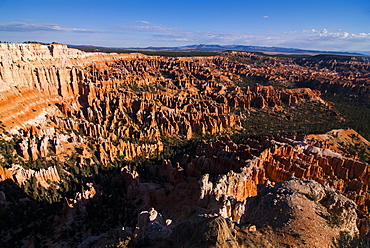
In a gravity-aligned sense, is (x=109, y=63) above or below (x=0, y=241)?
above

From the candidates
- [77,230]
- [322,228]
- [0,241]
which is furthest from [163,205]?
[322,228]

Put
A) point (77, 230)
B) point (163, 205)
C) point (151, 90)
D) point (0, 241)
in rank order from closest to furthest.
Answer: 1. point (0, 241)
2. point (77, 230)
3. point (163, 205)
4. point (151, 90)

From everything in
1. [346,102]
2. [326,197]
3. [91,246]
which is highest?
[326,197]

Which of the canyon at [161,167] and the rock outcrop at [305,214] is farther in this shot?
the canyon at [161,167]

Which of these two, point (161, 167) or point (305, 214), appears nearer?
point (305, 214)

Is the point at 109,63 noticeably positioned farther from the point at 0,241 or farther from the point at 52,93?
the point at 0,241

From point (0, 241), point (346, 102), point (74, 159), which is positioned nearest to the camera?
point (0, 241)

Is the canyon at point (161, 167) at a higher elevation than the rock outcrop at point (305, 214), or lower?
lower

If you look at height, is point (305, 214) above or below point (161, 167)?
above
